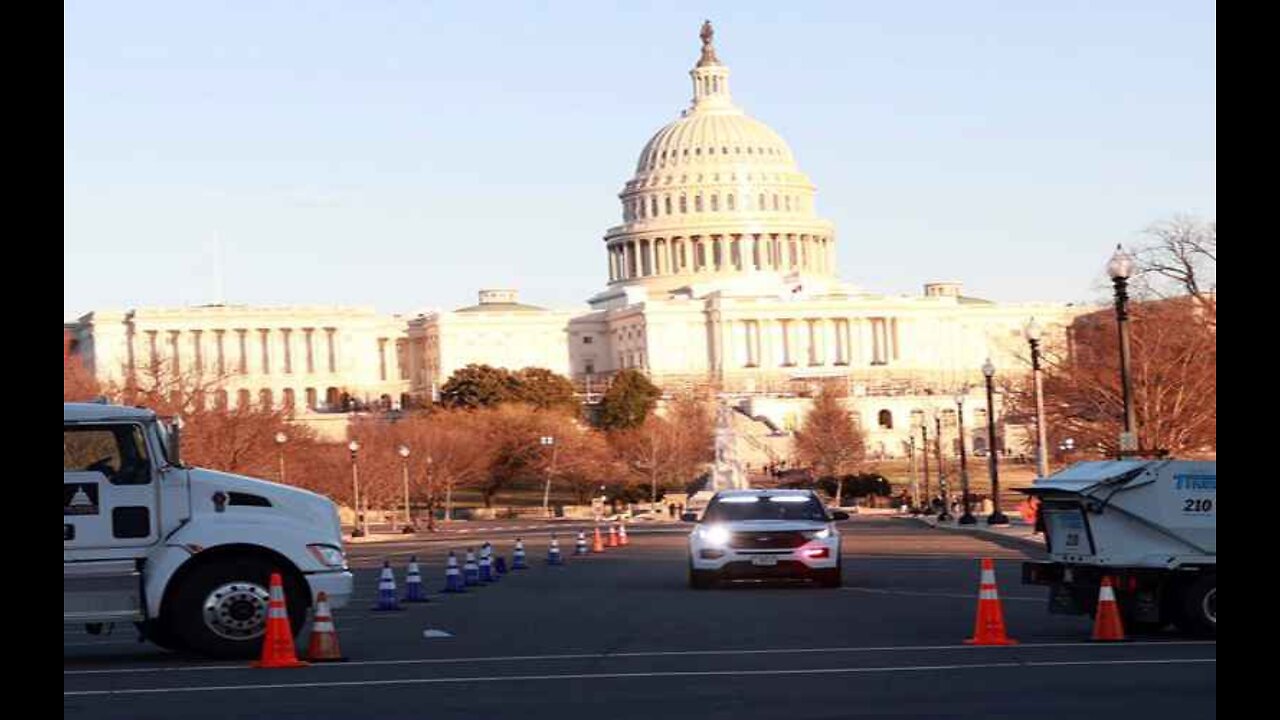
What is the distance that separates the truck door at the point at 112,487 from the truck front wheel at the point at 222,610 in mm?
546

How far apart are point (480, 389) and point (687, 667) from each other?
133219mm

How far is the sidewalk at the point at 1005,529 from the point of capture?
5230cm

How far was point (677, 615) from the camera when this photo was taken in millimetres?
26312

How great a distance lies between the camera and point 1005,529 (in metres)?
61.4

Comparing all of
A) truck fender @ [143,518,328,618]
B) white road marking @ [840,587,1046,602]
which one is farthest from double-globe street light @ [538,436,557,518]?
truck fender @ [143,518,328,618]

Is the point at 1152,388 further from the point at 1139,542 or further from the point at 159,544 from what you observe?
the point at 159,544

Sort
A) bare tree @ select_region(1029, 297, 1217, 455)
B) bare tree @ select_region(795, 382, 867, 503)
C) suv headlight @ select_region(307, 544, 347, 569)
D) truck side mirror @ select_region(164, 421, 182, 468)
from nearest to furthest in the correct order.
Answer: truck side mirror @ select_region(164, 421, 182, 468)
suv headlight @ select_region(307, 544, 347, 569)
bare tree @ select_region(1029, 297, 1217, 455)
bare tree @ select_region(795, 382, 867, 503)

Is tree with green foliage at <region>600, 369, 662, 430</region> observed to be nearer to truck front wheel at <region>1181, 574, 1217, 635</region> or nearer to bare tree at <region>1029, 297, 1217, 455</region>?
bare tree at <region>1029, 297, 1217, 455</region>

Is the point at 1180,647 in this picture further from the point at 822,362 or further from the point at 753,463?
the point at 822,362

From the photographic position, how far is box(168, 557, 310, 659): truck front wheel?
20.2 m

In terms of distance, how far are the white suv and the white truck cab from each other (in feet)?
39.0

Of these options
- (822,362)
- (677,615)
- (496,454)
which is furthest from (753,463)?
(677,615)

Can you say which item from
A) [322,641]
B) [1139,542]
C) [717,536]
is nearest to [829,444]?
[717,536]

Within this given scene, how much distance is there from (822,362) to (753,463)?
168ft
